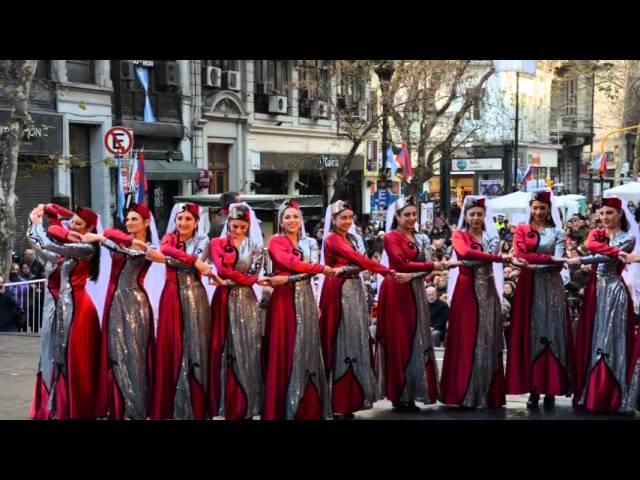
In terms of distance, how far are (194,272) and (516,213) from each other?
16.0m

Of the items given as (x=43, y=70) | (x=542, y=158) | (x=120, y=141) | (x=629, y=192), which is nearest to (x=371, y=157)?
(x=629, y=192)

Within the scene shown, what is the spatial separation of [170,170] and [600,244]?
1727 cm

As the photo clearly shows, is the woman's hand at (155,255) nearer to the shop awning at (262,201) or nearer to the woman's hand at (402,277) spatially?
the woman's hand at (402,277)

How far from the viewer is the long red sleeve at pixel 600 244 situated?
7.15 metres

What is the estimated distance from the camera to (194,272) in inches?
279

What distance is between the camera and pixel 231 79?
26.7 meters

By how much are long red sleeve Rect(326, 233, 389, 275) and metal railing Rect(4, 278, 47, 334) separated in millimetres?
5910

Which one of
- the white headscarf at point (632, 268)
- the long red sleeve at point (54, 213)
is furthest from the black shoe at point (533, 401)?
the long red sleeve at point (54, 213)

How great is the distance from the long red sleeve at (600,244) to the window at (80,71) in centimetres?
1581

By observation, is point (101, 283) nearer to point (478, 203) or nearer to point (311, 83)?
point (478, 203)
